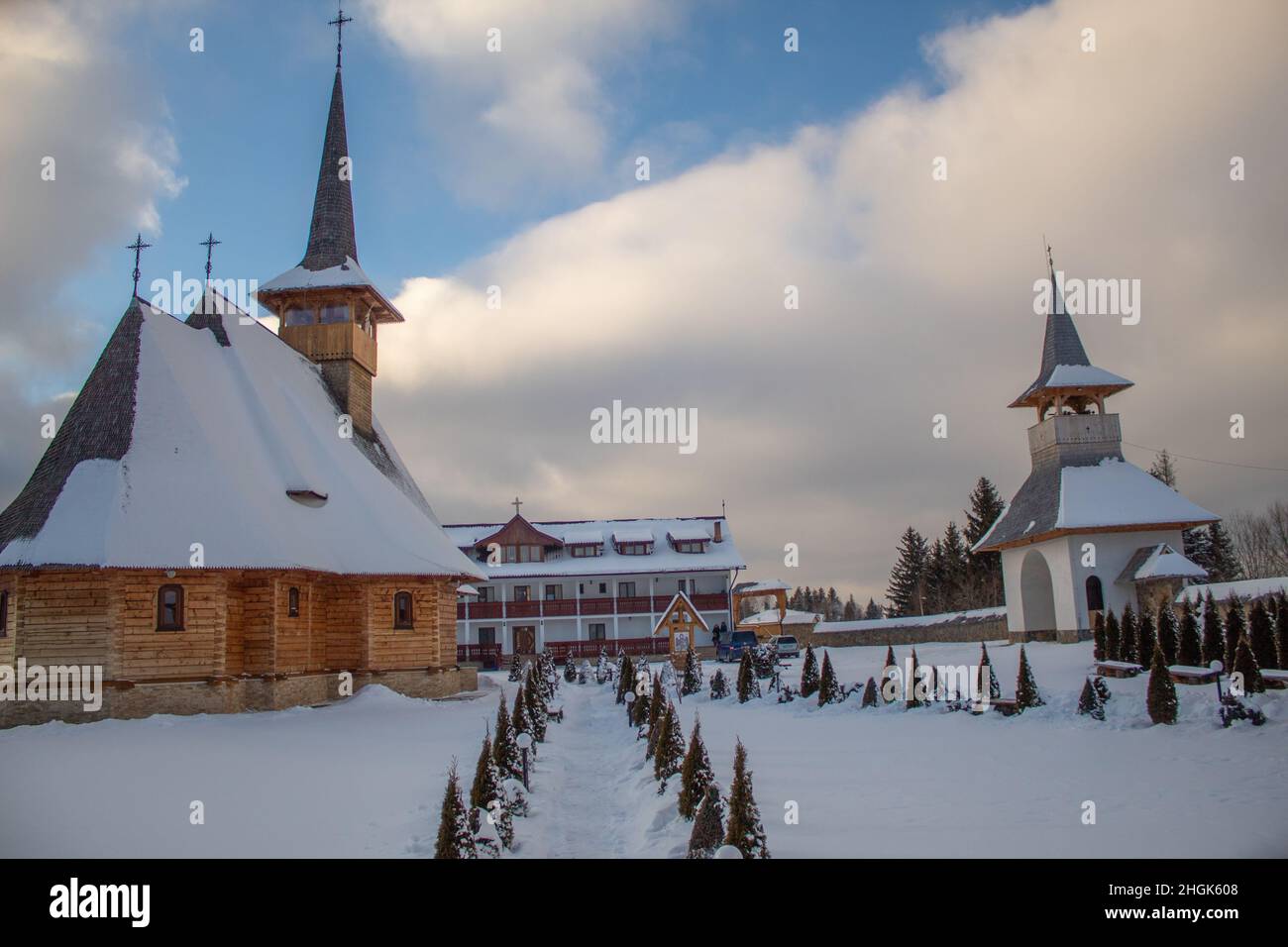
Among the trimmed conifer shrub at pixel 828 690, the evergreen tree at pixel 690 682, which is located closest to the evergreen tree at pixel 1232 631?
the trimmed conifer shrub at pixel 828 690

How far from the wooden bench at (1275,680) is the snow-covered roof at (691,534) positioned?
131ft

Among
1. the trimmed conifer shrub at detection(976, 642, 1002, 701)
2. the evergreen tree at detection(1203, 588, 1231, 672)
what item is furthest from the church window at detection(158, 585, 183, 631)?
the evergreen tree at detection(1203, 588, 1231, 672)

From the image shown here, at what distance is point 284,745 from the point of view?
1571cm

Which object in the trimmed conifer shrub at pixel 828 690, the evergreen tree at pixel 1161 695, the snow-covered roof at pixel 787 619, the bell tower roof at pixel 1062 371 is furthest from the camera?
the snow-covered roof at pixel 787 619

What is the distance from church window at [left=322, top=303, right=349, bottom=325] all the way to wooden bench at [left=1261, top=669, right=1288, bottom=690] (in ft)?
90.4

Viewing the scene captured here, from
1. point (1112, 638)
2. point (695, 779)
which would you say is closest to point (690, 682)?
point (1112, 638)

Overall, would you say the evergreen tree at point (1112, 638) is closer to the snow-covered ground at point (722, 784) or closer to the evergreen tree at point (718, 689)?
the snow-covered ground at point (722, 784)

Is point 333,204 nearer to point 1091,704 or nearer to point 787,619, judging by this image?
point 1091,704

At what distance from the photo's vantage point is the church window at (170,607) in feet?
62.1

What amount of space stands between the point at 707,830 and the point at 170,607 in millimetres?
15292
